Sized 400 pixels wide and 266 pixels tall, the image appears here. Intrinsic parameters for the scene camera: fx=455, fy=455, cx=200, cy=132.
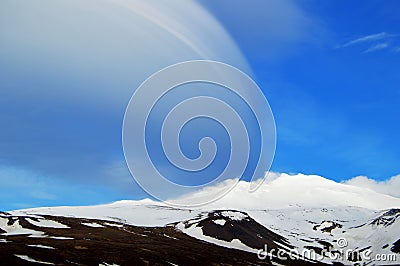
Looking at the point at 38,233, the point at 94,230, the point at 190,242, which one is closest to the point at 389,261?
the point at 190,242

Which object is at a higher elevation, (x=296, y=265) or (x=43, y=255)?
(x=296, y=265)

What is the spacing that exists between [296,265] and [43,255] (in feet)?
322

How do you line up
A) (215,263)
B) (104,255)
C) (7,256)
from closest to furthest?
1. (7,256)
2. (104,255)
3. (215,263)

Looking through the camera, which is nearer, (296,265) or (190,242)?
(296,265)

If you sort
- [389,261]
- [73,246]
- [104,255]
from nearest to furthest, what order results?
[104,255], [73,246], [389,261]

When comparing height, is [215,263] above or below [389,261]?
below

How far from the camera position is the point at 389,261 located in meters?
196

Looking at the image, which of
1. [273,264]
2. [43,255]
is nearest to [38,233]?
[43,255]

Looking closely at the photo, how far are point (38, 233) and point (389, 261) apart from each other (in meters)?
144

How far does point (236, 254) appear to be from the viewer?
580 ft

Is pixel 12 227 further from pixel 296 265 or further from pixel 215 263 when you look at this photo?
pixel 296 265

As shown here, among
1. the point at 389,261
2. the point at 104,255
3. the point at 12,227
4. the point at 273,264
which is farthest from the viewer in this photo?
the point at 389,261

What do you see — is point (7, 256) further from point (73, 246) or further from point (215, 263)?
point (215, 263)

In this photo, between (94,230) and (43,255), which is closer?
(43,255)
